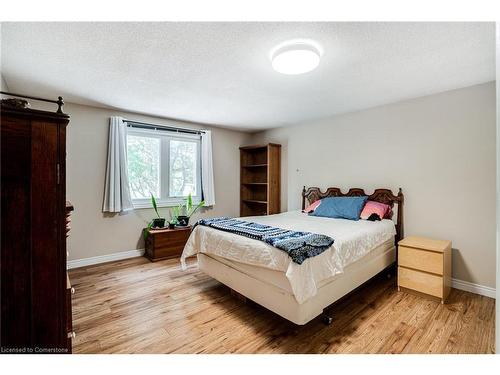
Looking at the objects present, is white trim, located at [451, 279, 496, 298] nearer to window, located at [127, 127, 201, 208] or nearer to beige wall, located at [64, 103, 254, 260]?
window, located at [127, 127, 201, 208]

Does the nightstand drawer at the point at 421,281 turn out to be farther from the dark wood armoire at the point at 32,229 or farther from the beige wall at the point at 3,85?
the beige wall at the point at 3,85

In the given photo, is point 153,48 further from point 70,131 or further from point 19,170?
point 70,131

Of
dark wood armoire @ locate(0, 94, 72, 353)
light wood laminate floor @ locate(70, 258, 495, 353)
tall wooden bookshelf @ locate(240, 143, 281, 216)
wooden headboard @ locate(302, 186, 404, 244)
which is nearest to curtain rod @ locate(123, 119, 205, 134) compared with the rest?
tall wooden bookshelf @ locate(240, 143, 281, 216)

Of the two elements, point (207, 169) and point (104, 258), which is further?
point (207, 169)

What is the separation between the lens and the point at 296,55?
1.75 m

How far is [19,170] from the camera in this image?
1.02m

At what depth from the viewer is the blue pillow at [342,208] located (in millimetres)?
2992

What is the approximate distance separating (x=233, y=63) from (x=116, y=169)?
240 cm

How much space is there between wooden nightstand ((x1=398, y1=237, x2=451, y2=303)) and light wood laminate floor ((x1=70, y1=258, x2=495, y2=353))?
0.12 meters

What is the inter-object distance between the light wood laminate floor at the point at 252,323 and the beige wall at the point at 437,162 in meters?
0.66

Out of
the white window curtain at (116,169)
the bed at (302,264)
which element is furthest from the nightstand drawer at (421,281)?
the white window curtain at (116,169)

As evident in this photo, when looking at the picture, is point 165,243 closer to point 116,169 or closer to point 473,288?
point 116,169

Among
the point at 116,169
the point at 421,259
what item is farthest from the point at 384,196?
the point at 116,169
